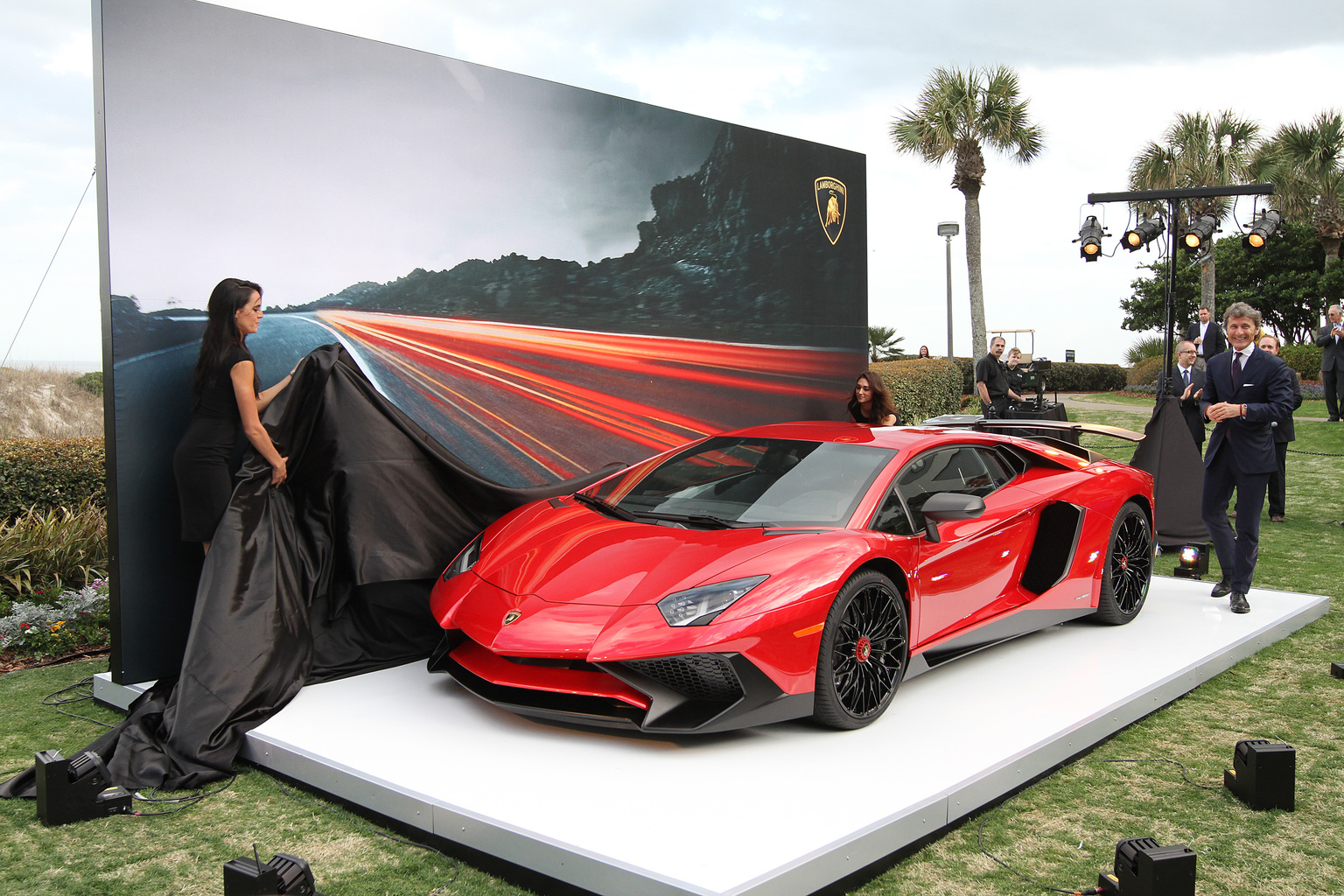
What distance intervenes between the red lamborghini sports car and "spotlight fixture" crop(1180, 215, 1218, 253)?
496 centimetres

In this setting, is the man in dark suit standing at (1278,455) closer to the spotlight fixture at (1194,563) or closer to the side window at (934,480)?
the spotlight fixture at (1194,563)

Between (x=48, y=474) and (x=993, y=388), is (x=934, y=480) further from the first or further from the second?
(x=993, y=388)

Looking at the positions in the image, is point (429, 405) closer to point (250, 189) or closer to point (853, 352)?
point (250, 189)

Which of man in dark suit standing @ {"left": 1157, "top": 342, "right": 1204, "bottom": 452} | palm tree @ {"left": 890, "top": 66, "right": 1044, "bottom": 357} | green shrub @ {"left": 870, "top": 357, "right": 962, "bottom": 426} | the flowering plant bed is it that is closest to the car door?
the flowering plant bed

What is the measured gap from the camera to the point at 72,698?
4445mm

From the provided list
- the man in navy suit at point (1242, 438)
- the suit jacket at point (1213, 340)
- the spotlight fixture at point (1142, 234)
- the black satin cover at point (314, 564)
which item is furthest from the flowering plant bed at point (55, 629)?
the suit jacket at point (1213, 340)

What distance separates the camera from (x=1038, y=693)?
13.2ft

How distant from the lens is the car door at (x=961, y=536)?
396 cm

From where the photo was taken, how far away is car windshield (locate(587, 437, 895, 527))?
392 cm

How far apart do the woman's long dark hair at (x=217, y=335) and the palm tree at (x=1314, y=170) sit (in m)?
34.0

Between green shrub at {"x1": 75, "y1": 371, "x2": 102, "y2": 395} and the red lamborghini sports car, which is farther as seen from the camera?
green shrub at {"x1": 75, "y1": 371, "x2": 102, "y2": 395}

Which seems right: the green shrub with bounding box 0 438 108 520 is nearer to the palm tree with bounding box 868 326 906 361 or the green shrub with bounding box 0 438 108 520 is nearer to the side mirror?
the side mirror

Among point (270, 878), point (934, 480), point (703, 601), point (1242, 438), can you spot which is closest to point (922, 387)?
point (1242, 438)

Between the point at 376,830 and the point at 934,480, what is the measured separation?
8.82ft
